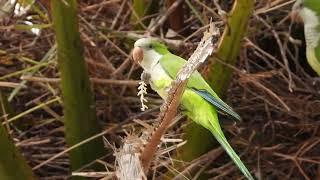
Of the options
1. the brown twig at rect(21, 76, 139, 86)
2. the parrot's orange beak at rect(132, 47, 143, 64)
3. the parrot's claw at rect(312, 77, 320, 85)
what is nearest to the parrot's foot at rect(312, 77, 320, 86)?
the parrot's claw at rect(312, 77, 320, 85)

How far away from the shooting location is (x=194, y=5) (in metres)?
1.09

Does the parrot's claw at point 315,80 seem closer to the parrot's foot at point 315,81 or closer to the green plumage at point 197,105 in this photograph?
the parrot's foot at point 315,81

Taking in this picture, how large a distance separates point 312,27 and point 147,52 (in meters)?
0.29

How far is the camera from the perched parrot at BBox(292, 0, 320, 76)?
2.69 ft

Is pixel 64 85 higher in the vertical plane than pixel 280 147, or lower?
higher

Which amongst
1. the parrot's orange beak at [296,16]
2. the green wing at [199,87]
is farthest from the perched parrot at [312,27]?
the green wing at [199,87]

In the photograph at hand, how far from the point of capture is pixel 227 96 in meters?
0.92

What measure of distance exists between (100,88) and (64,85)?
0.14m

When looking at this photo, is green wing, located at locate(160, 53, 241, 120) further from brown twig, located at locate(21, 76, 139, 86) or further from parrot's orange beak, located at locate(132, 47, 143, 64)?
brown twig, located at locate(21, 76, 139, 86)

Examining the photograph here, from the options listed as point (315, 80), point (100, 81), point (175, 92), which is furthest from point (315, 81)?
point (175, 92)

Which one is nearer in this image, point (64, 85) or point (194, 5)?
point (64, 85)

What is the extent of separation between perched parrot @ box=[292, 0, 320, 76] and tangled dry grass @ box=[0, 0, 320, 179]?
6cm

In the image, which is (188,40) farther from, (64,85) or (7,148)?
(7,148)

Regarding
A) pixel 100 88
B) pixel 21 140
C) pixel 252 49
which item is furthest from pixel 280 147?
pixel 21 140
